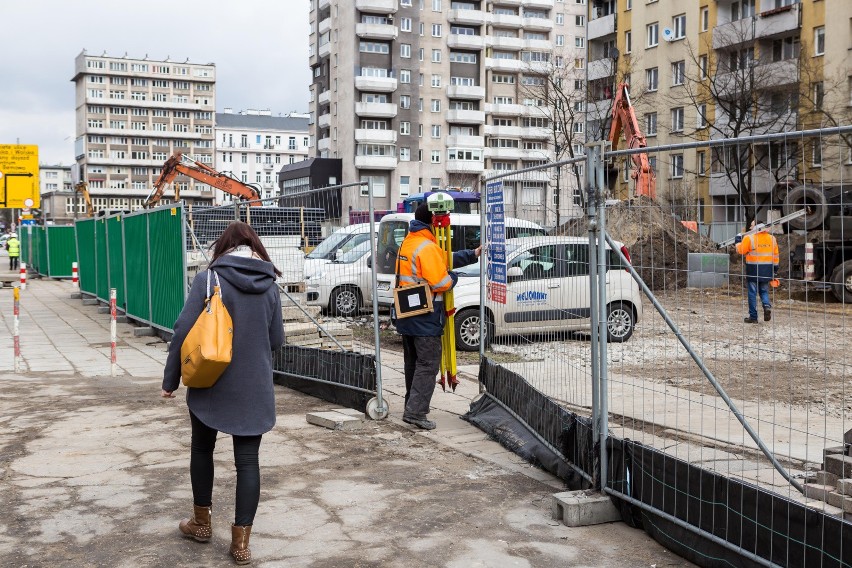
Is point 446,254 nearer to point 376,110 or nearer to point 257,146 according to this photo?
point 376,110

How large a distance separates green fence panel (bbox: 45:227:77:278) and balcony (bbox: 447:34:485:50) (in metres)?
53.0

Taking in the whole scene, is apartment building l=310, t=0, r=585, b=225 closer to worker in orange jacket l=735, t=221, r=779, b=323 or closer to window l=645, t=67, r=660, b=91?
window l=645, t=67, r=660, b=91

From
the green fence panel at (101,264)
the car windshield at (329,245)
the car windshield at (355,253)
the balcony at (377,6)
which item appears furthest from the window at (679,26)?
the car windshield at (329,245)

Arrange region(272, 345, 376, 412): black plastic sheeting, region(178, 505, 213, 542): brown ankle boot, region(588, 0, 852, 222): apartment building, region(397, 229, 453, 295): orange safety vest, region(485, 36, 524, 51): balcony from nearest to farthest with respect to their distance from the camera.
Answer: region(178, 505, 213, 542): brown ankle boot → region(397, 229, 453, 295): orange safety vest → region(272, 345, 376, 412): black plastic sheeting → region(588, 0, 852, 222): apartment building → region(485, 36, 524, 51): balcony

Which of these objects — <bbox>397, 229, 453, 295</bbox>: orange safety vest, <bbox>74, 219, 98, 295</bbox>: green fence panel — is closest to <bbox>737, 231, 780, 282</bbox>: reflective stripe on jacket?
<bbox>397, 229, 453, 295</bbox>: orange safety vest

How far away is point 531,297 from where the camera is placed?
7.54m

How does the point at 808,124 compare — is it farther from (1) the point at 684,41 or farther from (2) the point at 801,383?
(2) the point at 801,383

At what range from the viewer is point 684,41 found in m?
52.7

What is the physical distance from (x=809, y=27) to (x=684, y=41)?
8.20m

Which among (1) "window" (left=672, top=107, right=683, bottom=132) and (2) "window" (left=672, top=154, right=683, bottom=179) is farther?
(1) "window" (left=672, top=107, right=683, bottom=132)

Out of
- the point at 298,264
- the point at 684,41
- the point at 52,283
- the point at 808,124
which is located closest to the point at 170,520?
the point at 298,264

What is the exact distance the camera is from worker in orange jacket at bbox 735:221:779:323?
4.50 m

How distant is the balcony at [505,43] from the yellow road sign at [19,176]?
56.6 meters

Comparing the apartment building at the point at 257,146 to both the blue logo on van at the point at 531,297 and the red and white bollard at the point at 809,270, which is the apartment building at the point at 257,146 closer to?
the blue logo on van at the point at 531,297
